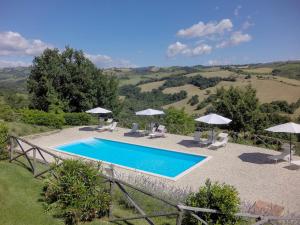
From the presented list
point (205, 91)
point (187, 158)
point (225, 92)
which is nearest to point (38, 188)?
point (187, 158)

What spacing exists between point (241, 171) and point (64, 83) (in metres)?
20.3

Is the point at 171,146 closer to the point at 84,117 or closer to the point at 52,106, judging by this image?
the point at 84,117

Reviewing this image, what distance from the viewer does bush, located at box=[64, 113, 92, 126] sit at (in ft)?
72.2

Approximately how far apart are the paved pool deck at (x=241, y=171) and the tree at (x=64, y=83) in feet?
29.4

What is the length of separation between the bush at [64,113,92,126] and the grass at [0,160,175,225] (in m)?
12.9

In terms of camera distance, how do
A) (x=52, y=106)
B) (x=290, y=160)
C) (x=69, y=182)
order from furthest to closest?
(x=52, y=106) < (x=290, y=160) < (x=69, y=182)

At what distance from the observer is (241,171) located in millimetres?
11383

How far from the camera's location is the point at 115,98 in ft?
98.1

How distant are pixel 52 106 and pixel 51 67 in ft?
15.7

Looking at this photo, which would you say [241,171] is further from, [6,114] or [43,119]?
[6,114]

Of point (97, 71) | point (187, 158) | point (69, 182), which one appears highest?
point (97, 71)

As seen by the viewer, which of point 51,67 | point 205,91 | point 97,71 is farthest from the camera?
point 205,91

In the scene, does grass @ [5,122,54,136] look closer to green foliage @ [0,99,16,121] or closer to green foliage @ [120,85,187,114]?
green foliage @ [0,99,16,121]

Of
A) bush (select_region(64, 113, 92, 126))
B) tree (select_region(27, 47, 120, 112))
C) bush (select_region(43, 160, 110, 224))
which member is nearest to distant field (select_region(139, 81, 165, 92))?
tree (select_region(27, 47, 120, 112))
